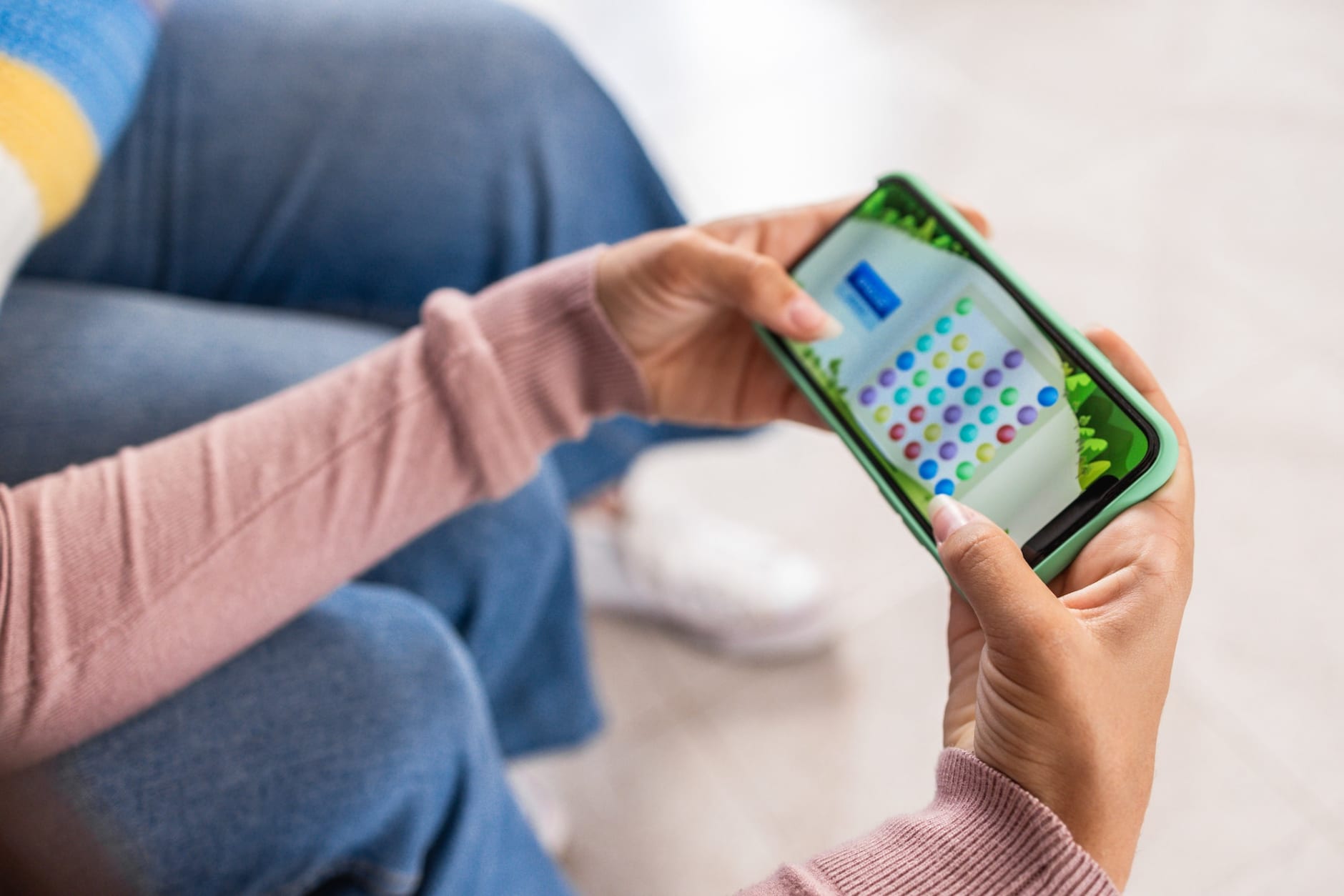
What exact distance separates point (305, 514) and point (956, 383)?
0.29 metres

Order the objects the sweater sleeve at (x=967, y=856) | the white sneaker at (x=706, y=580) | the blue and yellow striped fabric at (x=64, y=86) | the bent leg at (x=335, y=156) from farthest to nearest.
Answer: the white sneaker at (x=706, y=580) < the bent leg at (x=335, y=156) < the blue and yellow striped fabric at (x=64, y=86) < the sweater sleeve at (x=967, y=856)

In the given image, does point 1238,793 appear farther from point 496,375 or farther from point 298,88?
point 298,88

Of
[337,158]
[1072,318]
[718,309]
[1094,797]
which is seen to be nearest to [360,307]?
[337,158]

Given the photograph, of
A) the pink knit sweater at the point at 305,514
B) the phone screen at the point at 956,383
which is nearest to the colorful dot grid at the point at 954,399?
the phone screen at the point at 956,383

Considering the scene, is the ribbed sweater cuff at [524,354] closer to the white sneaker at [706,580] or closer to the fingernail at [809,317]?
the fingernail at [809,317]

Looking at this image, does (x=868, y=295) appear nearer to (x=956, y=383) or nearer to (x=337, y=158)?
(x=956, y=383)

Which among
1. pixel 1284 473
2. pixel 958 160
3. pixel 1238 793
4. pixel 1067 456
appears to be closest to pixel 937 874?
pixel 1067 456

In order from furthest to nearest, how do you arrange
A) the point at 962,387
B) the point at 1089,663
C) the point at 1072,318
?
the point at 1072,318
the point at 962,387
the point at 1089,663

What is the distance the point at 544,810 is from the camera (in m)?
0.71

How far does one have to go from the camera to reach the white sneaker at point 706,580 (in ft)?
2.51

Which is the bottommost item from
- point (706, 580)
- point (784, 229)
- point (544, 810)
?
point (544, 810)

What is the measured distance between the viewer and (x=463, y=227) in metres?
0.55

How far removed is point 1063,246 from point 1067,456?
0.63m

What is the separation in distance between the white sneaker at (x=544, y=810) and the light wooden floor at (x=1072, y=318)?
0.02 meters
